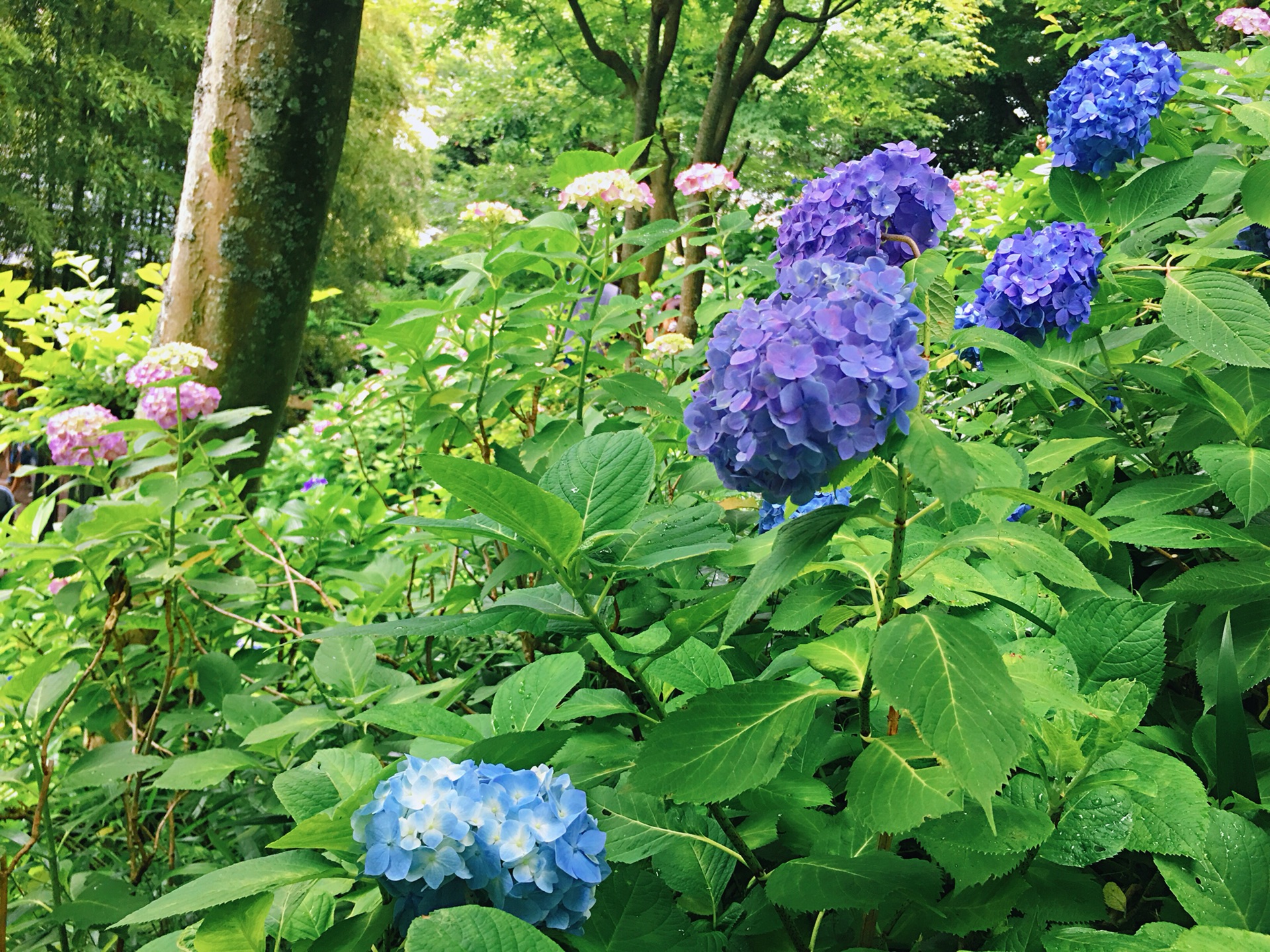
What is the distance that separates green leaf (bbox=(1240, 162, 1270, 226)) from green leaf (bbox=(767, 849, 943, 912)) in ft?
3.75

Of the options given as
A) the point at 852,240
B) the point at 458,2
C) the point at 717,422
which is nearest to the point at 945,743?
the point at 717,422

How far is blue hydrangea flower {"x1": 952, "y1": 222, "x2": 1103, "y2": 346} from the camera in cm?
127

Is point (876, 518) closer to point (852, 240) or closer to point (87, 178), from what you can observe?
point (852, 240)

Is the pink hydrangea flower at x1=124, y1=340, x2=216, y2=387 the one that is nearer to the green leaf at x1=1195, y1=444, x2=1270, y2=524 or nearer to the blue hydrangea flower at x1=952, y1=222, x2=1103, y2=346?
the blue hydrangea flower at x1=952, y1=222, x2=1103, y2=346

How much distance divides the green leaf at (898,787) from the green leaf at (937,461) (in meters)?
0.22

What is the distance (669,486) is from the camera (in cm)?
202

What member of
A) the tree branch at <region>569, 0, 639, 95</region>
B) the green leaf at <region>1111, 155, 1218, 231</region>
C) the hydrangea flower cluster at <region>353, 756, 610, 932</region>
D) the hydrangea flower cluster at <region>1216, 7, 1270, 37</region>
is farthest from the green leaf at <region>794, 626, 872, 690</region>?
the tree branch at <region>569, 0, 639, 95</region>

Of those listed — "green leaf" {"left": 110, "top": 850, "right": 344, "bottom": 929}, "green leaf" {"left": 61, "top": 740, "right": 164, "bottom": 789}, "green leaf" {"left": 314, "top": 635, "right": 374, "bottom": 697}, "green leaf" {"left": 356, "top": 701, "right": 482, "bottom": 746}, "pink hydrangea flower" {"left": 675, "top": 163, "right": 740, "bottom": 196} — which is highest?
"pink hydrangea flower" {"left": 675, "top": 163, "right": 740, "bottom": 196}

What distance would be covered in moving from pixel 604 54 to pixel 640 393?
7636 millimetres

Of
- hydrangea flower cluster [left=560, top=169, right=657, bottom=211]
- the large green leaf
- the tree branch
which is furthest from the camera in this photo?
the tree branch

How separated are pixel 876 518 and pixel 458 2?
9934mm

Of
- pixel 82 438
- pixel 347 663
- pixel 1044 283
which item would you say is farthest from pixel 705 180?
pixel 347 663

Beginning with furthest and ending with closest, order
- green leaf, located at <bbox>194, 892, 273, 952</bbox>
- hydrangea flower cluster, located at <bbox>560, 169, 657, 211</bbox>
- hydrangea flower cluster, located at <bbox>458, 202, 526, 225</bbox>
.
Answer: hydrangea flower cluster, located at <bbox>458, 202, 526, 225</bbox> → hydrangea flower cluster, located at <bbox>560, 169, 657, 211</bbox> → green leaf, located at <bbox>194, 892, 273, 952</bbox>

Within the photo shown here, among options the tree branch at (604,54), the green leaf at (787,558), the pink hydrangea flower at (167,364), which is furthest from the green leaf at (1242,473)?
the tree branch at (604,54)
